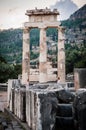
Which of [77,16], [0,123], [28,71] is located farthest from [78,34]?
[0,123]

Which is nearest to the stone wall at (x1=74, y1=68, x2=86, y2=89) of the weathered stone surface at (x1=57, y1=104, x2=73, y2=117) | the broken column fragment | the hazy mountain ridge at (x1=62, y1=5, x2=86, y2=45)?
the weathered stone surface at (x1=57, y1=104, x2=73, y2=117)

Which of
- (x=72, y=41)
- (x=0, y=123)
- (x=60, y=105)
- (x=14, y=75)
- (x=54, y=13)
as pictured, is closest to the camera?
(x=60, y=105)

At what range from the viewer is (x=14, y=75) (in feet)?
184

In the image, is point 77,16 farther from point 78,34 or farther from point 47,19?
point 47,19

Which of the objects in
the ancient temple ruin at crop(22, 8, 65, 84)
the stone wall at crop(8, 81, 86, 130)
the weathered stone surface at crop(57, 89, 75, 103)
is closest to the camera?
the stone wall at crop(8, 81, 86, 130)

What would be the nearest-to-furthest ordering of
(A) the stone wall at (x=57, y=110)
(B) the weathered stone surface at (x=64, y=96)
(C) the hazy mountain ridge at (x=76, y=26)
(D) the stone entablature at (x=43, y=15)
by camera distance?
(A) the stone wall at (x=57, y=110), (B) the weathered stone surface at (x=64, y=96), (D) the stone entablature at (x=43, y=15), (C) the hazy mountain ridge at (x=76, y=26)

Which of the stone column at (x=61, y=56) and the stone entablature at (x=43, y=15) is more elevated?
the stone entablature at (x=43, y=15)

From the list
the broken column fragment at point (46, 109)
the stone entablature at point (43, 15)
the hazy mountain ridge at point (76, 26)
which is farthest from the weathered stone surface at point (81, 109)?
the hazy mountain ridge at point (76, 26)

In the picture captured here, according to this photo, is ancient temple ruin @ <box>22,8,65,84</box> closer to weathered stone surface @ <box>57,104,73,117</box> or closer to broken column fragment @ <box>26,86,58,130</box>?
weathered stone surface @ <box>57,104,73,117</box>

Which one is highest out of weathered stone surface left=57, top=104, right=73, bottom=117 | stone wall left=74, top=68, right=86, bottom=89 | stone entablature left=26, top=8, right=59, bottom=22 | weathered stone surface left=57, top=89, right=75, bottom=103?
stone entablature left=26, top=8, right=59, bottom=22

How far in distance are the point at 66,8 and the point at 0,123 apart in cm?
11042

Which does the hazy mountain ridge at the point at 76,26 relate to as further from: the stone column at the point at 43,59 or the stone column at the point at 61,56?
the stone column at the point at 43,59

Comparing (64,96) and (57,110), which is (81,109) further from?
(64,96)

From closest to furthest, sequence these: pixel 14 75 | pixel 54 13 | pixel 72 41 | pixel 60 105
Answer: pixel 60 105 < pixel 54 13 < pixel 14 75 < pixel 72 41
